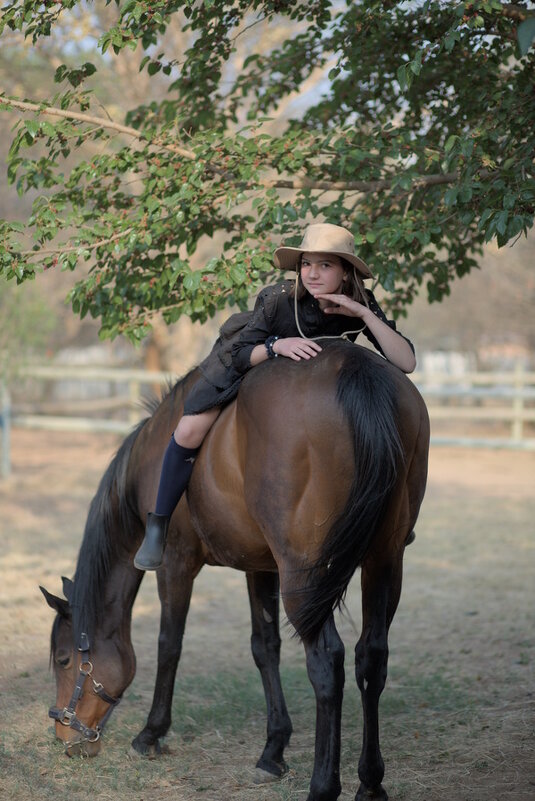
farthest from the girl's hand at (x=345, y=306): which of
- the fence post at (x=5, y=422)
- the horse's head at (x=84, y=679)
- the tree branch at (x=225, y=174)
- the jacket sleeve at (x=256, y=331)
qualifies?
the fence post at (x=5, y=422)

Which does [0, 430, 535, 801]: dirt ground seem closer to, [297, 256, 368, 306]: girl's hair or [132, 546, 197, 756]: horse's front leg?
[132, 546, 197, 756]: horse's front leg

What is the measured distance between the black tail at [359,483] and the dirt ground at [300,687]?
98 centimetres

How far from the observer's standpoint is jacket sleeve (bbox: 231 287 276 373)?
3260 mm

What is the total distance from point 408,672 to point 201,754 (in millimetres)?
1804

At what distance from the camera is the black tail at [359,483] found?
9.03ft

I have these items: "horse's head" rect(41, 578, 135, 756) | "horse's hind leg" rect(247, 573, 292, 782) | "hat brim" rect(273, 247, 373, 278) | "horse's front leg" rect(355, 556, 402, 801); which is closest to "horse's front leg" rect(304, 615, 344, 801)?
"horse's front leg" rect(355, 556, 402, 801)

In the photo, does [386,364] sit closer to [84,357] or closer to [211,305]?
[211,305]

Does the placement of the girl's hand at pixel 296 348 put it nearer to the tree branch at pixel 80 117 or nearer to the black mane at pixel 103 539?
the black mane at pixel 103 539

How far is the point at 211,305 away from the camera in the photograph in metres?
4.34

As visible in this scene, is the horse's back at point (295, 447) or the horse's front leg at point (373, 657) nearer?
the horse's back at point (295, 447)

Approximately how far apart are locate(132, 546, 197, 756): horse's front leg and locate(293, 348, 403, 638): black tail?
3.24 feet

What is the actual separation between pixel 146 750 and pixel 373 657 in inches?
52.2

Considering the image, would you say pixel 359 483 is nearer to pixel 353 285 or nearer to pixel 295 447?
pixel 295 447

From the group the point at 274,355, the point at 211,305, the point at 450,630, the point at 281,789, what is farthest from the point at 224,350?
the point at 450,630
